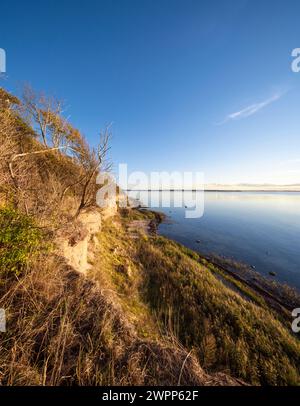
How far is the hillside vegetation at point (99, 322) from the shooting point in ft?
9.12

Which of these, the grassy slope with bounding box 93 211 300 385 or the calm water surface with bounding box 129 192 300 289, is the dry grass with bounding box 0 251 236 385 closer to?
the grassy slope with bounding box 93 211 300 385

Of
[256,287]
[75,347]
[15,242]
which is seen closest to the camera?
[75,347]

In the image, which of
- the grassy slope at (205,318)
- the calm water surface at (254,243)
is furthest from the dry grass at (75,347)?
the calm water surface at (254,243)

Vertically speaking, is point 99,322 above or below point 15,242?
below

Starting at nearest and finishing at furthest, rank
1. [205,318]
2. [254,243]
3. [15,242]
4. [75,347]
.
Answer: [75,347], [15,242], [205,318], [254,243]

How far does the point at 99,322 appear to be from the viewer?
3.60 meters

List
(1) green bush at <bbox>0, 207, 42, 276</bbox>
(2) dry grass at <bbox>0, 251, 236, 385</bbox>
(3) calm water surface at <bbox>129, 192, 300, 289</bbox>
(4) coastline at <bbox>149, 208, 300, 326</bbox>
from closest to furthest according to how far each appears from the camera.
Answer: (2) dry grass at <bbox>0, 251, 236, 385</bbox> < (1) green bush at <bbox>0, 207, 42, 276</bbox> < (4) coastline at <bbox>149, 208, 300, 326</bbox> < (3) calm water surface at <bbox>129, 192, 300, 289</bbox>

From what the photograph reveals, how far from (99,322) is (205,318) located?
892cm

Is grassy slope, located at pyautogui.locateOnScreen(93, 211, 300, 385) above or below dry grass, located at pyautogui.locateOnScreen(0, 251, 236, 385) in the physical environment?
below

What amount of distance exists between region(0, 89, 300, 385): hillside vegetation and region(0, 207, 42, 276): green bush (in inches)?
0.9

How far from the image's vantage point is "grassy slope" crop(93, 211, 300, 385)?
7.26 meters

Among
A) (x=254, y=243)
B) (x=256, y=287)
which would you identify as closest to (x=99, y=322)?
(x=256, y=287)

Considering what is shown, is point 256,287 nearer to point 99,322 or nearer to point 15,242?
point 99,322

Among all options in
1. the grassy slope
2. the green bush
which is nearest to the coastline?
the grassy slope
